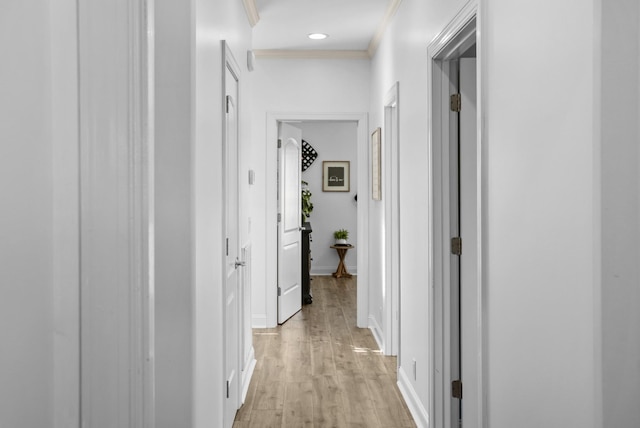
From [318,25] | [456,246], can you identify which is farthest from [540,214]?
[318,25]

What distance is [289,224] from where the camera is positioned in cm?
579

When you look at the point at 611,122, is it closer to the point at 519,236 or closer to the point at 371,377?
the point at 519,236

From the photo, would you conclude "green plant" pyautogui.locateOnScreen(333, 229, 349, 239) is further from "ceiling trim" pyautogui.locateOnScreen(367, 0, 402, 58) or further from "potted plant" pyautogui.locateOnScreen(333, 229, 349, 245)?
"ceiling trim" pyautogui.locateOnScreen(367, 0, 402, 58)

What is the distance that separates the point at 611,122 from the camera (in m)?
1.18

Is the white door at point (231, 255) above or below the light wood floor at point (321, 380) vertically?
above

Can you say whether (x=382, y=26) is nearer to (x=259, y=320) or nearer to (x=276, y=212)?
(x=276, y=212)

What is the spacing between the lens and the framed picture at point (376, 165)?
4.77 metres

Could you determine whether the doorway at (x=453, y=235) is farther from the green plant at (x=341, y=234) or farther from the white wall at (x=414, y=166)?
the green plant at (x=341, y=234)

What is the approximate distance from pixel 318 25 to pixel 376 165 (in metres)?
1.28

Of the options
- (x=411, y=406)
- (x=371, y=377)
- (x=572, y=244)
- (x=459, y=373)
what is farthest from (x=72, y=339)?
(x=371, y=377)

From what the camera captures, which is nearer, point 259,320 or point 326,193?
point 259,320

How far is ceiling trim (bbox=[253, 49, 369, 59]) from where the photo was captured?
5441mm

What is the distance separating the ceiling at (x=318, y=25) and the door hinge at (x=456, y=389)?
8.43 feet

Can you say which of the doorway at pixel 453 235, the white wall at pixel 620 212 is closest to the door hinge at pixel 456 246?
the doorway at pixel 453 235
